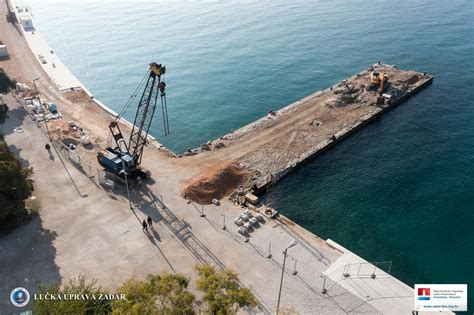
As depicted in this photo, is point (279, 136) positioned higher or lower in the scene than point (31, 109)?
lower

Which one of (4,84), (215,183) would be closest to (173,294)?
(215,183)

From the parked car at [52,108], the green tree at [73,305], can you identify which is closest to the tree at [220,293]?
the green tree at [73,305]

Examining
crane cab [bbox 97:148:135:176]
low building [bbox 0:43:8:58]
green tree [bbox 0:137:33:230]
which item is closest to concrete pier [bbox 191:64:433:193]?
crane cab [bbox 97:148:135:176]

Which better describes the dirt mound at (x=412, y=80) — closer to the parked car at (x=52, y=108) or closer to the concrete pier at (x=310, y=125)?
the concrete pier at (x=310, y=125)

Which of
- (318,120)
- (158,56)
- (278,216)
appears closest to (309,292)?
(278,216)

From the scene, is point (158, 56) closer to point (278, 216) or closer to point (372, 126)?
point (372, 126)

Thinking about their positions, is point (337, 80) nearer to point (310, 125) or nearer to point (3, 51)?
point (310, 125)

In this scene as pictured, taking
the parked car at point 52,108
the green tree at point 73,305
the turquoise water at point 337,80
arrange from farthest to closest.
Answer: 1. the parked car at point 52,108
2. the turquoise water at point 337,80
3. the green tree at point 73,305
